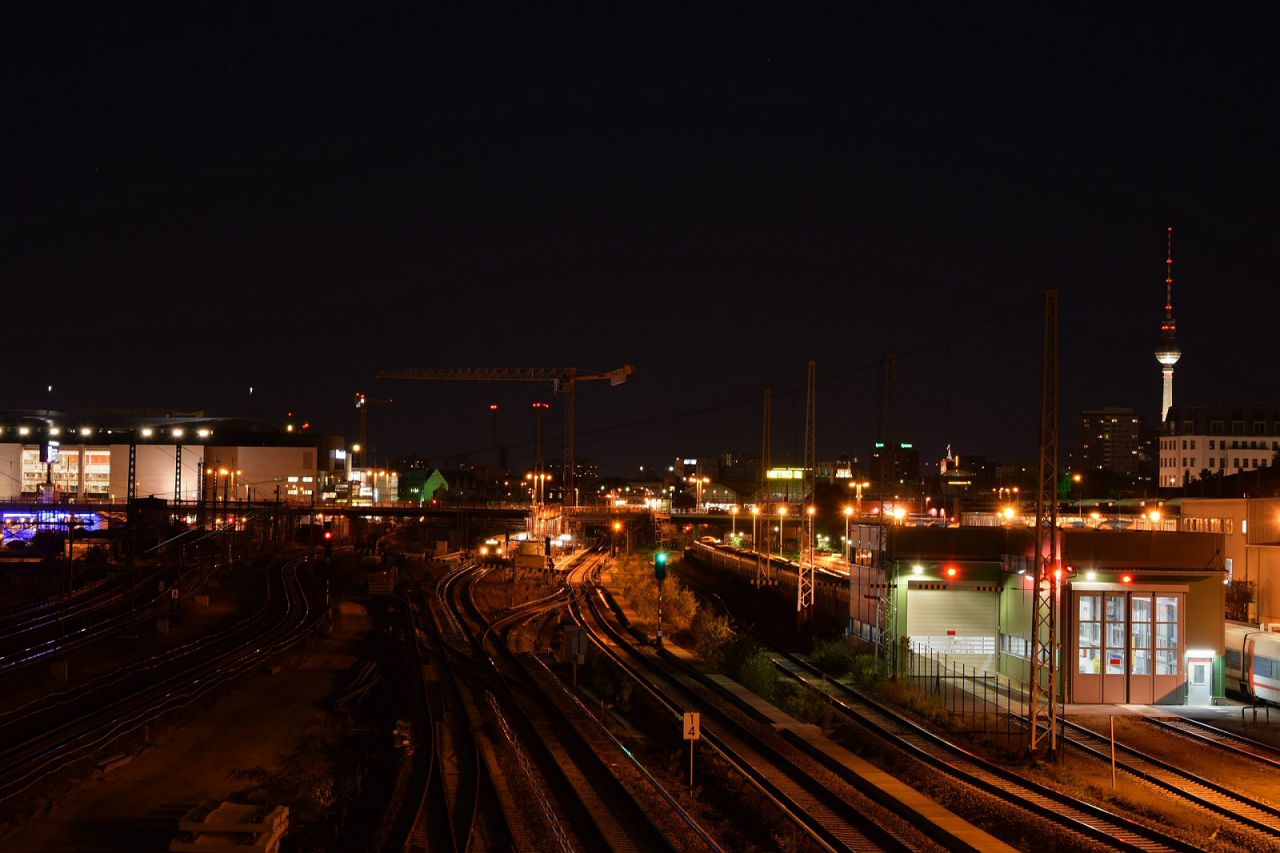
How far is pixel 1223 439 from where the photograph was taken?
105250mm

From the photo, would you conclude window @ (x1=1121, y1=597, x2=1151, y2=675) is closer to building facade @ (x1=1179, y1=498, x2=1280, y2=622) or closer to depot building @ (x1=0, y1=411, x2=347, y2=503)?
building facade @ (x1=1179, y1=498, x2=1280, y2=622)

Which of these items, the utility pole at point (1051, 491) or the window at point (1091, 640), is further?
the window at point (1091, 640)

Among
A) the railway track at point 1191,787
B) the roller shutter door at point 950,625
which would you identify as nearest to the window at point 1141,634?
the roller shutter door at point 950,625

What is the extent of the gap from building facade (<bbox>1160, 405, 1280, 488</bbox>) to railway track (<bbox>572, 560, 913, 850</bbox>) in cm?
9293

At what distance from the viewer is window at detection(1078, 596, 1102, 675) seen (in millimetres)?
23781

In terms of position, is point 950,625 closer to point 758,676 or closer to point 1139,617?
point 1139,617

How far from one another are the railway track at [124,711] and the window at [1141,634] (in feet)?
63.9

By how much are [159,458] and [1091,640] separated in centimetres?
9420

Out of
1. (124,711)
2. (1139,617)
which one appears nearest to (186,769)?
(124,711)

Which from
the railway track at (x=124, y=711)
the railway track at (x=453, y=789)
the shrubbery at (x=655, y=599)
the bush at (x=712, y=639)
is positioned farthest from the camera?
the shrubbery at (x=655, y=599)

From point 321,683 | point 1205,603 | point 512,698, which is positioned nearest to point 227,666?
point 321,683

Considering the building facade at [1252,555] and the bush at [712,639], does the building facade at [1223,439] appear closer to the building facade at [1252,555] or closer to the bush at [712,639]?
the building facade at [1252,555]

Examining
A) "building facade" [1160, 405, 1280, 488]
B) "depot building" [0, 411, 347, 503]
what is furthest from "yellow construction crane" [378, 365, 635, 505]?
"building facade" [1160, 405, 1280, 488]

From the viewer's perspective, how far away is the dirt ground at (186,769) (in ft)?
46.1
